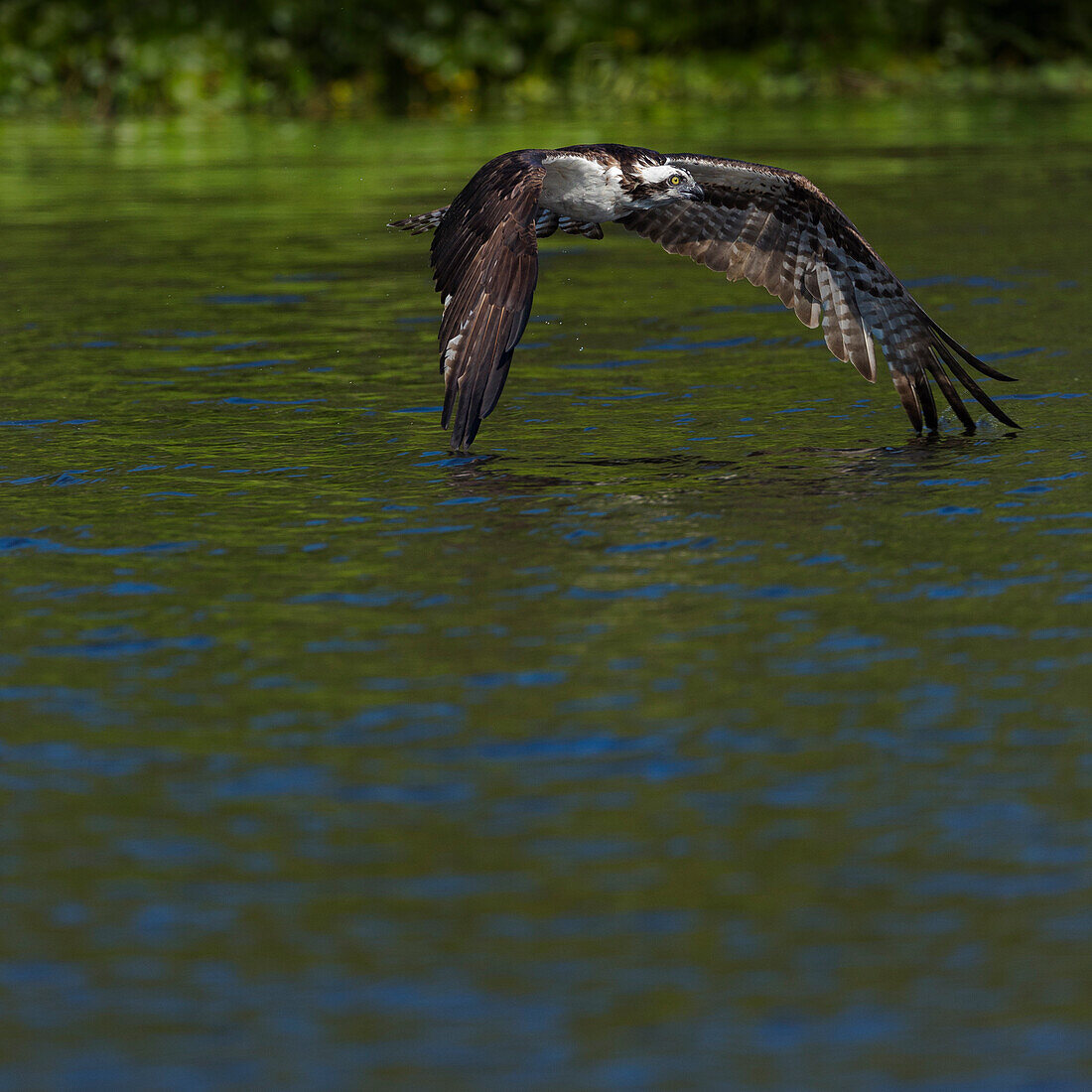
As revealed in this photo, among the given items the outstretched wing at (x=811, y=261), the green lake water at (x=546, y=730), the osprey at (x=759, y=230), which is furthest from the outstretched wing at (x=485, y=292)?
A: the outstretched wing at (x=811, y=261)

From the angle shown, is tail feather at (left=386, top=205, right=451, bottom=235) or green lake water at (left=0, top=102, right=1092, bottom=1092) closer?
green lake water at (left=0, top=102, right=1092, bottom=1092)

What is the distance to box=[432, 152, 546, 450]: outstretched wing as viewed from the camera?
7141 mm

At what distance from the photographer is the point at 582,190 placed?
29.5 feet

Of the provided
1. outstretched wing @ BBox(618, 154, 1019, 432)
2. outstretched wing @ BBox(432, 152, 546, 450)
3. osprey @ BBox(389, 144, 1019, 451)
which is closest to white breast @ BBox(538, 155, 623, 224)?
osprey @ BBox(389, 144, 1019, 451)

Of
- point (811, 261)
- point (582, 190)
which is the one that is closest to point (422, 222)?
point (582, 190)

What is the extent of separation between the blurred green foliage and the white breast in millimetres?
21612

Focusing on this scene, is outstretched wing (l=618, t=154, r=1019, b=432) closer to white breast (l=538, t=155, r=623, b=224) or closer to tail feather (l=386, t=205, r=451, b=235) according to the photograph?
white breast (l=538, t=155, r=623, b=224)

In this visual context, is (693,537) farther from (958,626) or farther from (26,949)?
(26,949)

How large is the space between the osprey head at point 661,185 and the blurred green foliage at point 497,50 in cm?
2172

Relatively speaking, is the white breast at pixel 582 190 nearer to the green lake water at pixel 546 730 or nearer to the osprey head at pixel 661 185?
the osprey head at pixel 661 185

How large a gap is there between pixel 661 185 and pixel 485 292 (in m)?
2.12

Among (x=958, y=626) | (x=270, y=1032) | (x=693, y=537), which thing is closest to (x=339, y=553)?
(x=693, y=537)

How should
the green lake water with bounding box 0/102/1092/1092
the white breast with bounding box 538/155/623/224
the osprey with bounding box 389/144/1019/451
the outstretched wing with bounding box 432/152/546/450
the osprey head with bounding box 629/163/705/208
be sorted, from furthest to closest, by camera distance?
the osprey head with bounding box 629/163/705/208
the white breast with bounding box 538/155/623/224
the osprey with bounding box 389/144/1019/451
the outstretched wing with bounding box 432/152/546/450
the green lake water with bounding box 0/102/1092/1092

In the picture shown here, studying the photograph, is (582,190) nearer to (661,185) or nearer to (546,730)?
(661,185)
